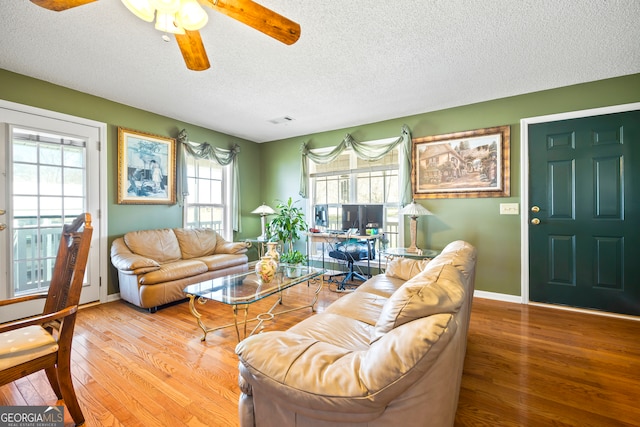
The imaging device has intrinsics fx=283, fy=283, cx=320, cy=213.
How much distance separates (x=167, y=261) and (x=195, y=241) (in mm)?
518

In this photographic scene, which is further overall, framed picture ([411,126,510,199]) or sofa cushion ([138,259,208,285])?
framed picture ([411,126,510,199])

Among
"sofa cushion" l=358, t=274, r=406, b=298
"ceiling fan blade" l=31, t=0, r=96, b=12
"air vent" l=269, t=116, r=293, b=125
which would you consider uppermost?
"air vent" l=269, t=116, r=293, b=125

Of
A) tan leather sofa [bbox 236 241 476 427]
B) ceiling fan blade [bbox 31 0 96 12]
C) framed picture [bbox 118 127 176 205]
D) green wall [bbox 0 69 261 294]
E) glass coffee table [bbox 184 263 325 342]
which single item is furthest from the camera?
framed picture [bbox 118 127 176 205]

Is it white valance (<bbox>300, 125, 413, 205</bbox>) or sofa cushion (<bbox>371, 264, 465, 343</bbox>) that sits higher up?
white valance (<bbox>300, 125, 413, 205</bbox>)

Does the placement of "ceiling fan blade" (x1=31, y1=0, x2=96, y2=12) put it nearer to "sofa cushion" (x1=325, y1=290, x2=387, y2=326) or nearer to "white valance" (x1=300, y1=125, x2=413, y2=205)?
"sofa cushion" (x1=325, y1=290, x2=387, y2=326)

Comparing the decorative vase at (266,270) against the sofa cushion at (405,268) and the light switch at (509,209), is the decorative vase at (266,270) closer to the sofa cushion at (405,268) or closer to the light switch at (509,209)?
the sofa cushion at (405,268)

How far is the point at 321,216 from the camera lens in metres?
4.92

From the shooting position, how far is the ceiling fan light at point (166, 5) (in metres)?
1.51

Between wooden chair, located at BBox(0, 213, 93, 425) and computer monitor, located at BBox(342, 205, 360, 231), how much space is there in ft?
11.2

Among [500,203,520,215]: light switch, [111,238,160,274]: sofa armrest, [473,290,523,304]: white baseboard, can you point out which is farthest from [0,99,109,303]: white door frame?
[500,203,520,215]: light switch

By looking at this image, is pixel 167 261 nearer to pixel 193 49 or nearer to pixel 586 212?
pixel 193 49

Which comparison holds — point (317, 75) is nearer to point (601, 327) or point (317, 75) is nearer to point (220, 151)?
point (220, 151)

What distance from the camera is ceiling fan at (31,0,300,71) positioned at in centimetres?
151

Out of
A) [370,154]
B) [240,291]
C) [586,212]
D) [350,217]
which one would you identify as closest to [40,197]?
[240,291]
